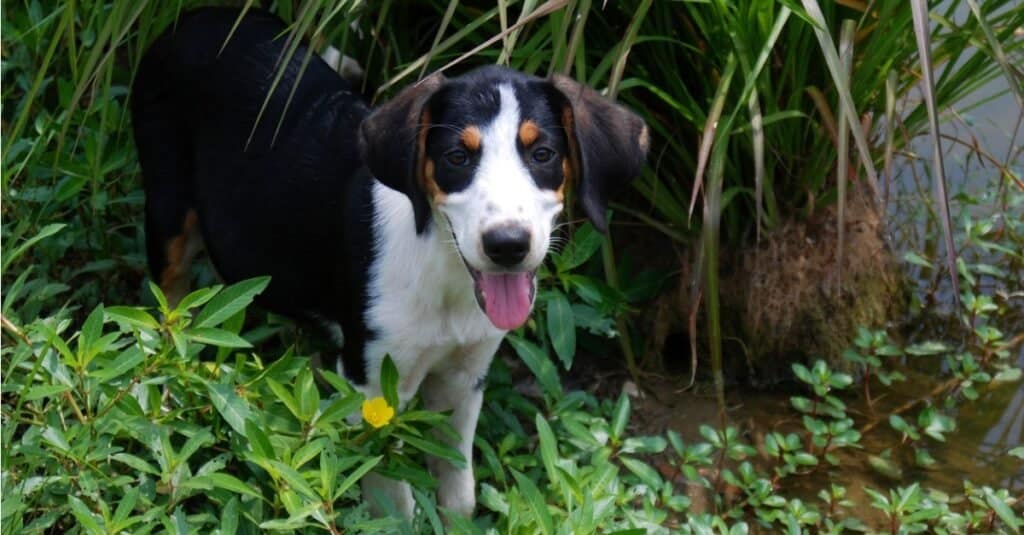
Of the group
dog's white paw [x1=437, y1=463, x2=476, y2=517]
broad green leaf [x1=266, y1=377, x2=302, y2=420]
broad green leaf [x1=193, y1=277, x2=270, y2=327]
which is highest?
broad green leaf [x1=193, y1=277, x2=270, y2=327]

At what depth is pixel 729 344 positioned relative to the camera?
157 inches

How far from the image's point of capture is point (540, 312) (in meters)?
3.71

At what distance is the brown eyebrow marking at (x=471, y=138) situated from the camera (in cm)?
276

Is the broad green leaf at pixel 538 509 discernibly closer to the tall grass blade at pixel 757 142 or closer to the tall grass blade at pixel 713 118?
the tall grass blade at pixel 713 118

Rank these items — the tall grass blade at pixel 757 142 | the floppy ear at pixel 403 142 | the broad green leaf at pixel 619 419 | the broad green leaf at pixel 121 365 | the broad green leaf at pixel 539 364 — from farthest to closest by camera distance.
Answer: the broad green leaf at pixel 539 364
the broad green leaf at pixel 619 419
the tall grass blade at pixel 757 142
the floppy ear at pixel 403 142
the broad green leaf at pixel 121 365

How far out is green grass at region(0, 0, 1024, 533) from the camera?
276 centimetres

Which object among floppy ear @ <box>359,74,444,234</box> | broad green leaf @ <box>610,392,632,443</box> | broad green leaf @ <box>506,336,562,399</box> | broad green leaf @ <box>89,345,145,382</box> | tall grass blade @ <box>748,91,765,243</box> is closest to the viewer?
broad green leaf @ <box>89,345,145,382</box>

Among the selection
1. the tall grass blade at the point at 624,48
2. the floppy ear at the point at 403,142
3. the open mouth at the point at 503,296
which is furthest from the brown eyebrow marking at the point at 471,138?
the tall grass blade at the point at 624,48

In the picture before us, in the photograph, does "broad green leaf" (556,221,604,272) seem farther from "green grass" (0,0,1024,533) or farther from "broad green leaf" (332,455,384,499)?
"broad green leaf" (332,455,384,499)

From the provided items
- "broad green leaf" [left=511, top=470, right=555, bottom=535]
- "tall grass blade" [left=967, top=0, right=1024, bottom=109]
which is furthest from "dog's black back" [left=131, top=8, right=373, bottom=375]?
"tall grass blade" [left=967, top=0, right=1024, bottom=109]

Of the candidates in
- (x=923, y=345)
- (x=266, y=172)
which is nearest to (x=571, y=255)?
(x=266, y=172)

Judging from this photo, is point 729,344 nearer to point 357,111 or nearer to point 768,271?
point 768,271

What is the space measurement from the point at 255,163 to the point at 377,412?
857 mm

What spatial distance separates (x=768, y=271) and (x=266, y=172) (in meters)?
1.33
